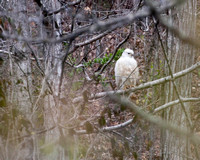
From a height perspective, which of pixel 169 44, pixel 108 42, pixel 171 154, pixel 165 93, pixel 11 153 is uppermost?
pixel 108 42

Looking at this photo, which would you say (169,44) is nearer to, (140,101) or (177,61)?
(177,61)

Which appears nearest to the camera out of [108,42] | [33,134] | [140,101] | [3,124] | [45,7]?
[33,134]

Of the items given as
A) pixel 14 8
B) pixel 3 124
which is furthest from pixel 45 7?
pixel 3 124

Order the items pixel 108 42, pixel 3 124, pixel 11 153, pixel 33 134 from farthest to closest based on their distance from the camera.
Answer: pixel 108 42 → pixel 3 124 → pixel 11 153 → pixel 33 134

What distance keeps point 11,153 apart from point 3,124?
1.32 ft

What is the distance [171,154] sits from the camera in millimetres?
2979

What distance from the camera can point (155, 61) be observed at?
439 cm

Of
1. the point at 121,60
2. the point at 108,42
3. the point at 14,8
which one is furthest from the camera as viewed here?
the point at 108,42

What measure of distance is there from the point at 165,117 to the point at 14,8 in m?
2.39

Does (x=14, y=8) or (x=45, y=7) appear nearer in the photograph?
(x=45, y=7)

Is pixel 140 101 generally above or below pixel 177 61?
below

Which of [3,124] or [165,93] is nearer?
[3,124]

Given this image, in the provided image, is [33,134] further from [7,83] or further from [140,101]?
[140,101]

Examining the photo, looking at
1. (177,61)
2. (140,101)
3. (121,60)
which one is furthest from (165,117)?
(121,60)
